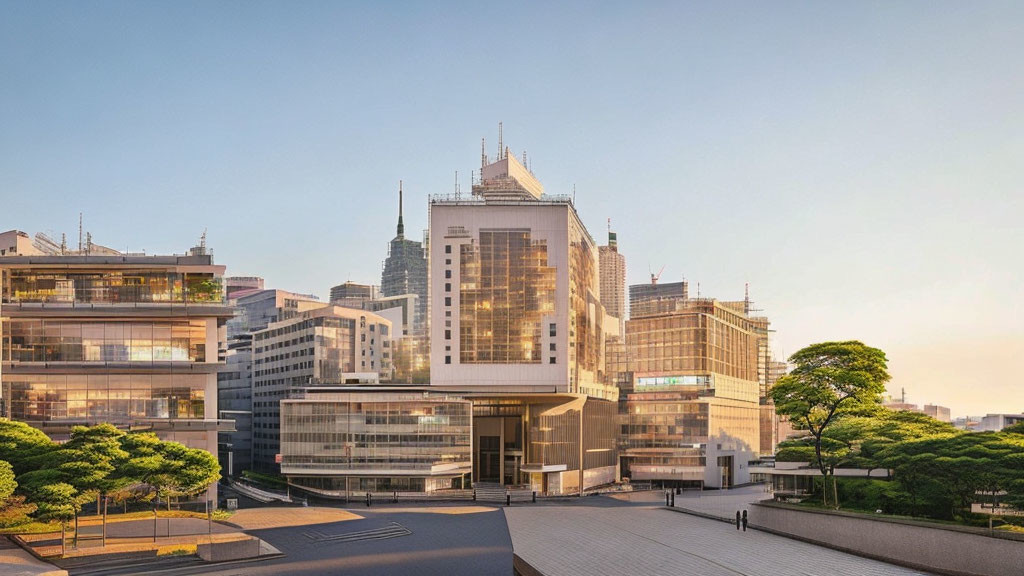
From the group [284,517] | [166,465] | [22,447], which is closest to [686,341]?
[284,517]

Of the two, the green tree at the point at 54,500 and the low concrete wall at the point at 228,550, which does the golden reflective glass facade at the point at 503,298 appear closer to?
the low concrete wall at the point at 228,550

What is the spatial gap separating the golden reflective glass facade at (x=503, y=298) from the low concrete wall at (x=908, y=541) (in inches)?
1800

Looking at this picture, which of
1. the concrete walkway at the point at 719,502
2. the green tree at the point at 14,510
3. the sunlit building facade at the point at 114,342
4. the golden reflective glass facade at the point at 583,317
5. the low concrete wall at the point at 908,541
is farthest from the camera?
the golden reflective glass facade at the point at 583,317

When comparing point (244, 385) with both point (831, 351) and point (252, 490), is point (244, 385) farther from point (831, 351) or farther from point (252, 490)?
point (831, 351)

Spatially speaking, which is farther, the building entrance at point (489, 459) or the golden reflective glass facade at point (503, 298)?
the building entrance at point (489, 459)

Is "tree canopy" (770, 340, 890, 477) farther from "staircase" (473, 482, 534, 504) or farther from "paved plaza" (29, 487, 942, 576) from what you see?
"staircase" (473, 482, 534, 504)

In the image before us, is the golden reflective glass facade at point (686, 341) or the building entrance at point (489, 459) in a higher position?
the golden reflective glass facade at point (686, 341)

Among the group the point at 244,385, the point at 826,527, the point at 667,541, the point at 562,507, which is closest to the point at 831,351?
the point at 826,527

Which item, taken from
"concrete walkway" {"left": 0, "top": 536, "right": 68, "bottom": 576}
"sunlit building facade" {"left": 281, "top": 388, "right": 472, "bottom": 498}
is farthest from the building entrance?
"concrete walkway" {"left": 0, "top": 536, "right": 68, "bottom": 576}

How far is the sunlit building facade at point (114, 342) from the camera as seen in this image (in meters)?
74.6

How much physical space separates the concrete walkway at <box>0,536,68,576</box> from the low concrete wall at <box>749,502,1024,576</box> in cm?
4691

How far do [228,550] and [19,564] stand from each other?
11.0 metres

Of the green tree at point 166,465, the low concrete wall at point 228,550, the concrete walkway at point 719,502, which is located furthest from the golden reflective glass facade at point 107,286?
the concrete walkway at point 719,502

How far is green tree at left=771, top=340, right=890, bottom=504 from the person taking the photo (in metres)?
64.4
